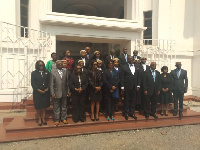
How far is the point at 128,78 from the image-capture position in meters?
4.47

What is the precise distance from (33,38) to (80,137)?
5.14 metres

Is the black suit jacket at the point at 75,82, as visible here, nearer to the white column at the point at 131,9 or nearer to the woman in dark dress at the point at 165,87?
the woman in dark dress at the point at 165,87

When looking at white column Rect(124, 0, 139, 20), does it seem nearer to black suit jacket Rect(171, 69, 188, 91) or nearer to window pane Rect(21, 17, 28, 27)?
black suit jacket Rect(171, 69, 188, 91)

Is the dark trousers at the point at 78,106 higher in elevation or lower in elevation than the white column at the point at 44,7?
lower

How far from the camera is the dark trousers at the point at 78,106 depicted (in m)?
4.15

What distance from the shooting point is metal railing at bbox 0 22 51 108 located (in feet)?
20.6

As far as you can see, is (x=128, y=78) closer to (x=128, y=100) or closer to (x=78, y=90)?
(x=128, y=100)

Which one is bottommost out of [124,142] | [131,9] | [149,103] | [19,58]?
[124,142]

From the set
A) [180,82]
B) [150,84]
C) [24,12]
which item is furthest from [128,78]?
[24,12]

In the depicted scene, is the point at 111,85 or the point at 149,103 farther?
the point at 149,103

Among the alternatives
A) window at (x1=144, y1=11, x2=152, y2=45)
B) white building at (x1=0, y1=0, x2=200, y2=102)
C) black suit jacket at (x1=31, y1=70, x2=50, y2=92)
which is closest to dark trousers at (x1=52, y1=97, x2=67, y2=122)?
black suit jacket at (x1=31, y1=70, x2=50, y2=92)

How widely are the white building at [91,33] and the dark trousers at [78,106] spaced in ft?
10.2

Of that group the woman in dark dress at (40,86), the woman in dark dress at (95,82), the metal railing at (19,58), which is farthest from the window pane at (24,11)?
the woman in dark dress at (95,82)

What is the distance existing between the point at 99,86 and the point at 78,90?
594mm
